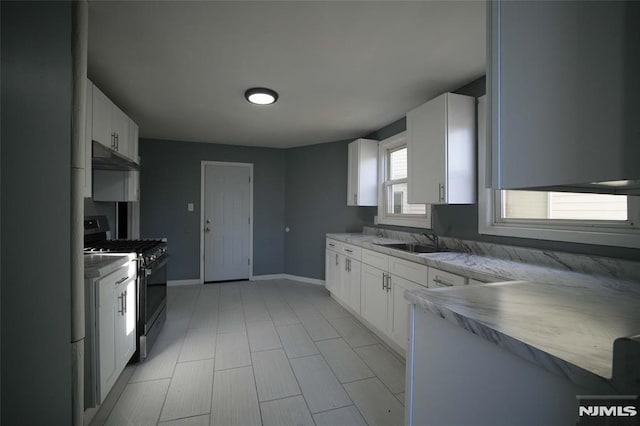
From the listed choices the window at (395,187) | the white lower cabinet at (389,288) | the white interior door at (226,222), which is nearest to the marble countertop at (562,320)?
the white lower cabinet at (389,288)

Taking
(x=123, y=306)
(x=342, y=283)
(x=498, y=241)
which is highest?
(x=498, y=241)

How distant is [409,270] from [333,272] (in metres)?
1.71

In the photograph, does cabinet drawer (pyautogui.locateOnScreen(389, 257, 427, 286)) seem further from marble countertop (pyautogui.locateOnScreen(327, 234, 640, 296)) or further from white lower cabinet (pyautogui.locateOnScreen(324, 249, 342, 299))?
white lower cabinet (pyautogui.locateOnScreen(324, 249, 342, 299))

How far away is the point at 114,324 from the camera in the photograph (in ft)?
5.90

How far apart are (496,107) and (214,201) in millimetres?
4640

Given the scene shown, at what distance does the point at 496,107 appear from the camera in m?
0.64

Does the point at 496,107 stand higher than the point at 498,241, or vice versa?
the point at 496,107

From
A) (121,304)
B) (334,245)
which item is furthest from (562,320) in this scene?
(334,245)

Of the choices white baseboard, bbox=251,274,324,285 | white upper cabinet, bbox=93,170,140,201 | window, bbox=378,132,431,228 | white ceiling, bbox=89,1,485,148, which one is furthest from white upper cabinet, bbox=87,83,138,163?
window, bbox=378,132,431,228

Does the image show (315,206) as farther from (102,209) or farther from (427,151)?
(102,209)

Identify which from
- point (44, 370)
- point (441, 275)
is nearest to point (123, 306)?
point (44, 370)

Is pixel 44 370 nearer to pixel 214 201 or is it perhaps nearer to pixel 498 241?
pixel 498 241
